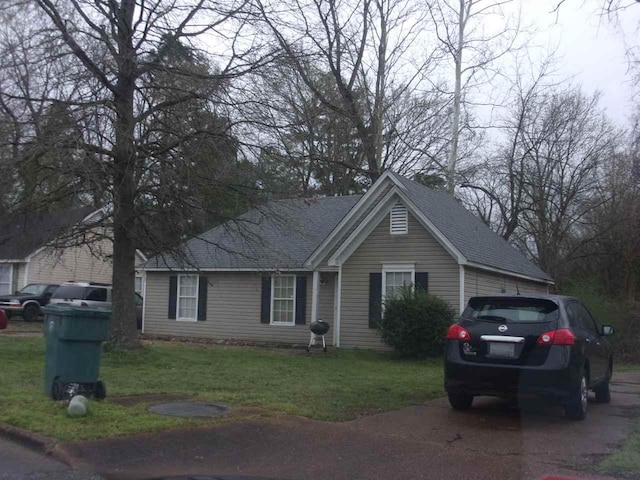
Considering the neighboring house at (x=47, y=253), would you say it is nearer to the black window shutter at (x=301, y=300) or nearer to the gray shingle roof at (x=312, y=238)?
the gray shingle roof at (x=312, y=238)

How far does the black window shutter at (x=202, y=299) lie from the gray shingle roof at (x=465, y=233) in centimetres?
784

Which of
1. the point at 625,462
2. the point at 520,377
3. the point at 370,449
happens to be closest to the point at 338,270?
the point at 520,377

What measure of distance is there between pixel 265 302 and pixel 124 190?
887cm

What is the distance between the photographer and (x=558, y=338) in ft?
30.5

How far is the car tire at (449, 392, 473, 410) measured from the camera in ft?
33.9

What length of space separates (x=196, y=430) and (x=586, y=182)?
98.8 ft

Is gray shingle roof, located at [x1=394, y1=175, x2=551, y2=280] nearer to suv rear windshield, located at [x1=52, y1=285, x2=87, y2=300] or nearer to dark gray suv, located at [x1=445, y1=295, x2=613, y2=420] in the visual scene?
dark gray suv, located at [x1=445, y1=295, x2=613, y2=420]

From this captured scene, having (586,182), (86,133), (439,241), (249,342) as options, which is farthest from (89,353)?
(586,182)

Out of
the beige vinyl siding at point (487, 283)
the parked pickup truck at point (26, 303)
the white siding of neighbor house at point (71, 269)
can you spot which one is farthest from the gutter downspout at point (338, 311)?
the parked pickup truck at point (26, 303)

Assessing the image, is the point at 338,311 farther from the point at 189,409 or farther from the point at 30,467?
the point at 30,467

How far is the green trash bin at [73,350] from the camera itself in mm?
9281

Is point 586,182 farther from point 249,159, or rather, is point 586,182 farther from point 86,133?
point 86,133

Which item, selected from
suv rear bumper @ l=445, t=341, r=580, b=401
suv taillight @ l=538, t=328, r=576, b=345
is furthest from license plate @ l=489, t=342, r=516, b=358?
suv taillight @ l=538, t=328, r=576, b=345

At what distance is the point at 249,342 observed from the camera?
23031 millimetres
